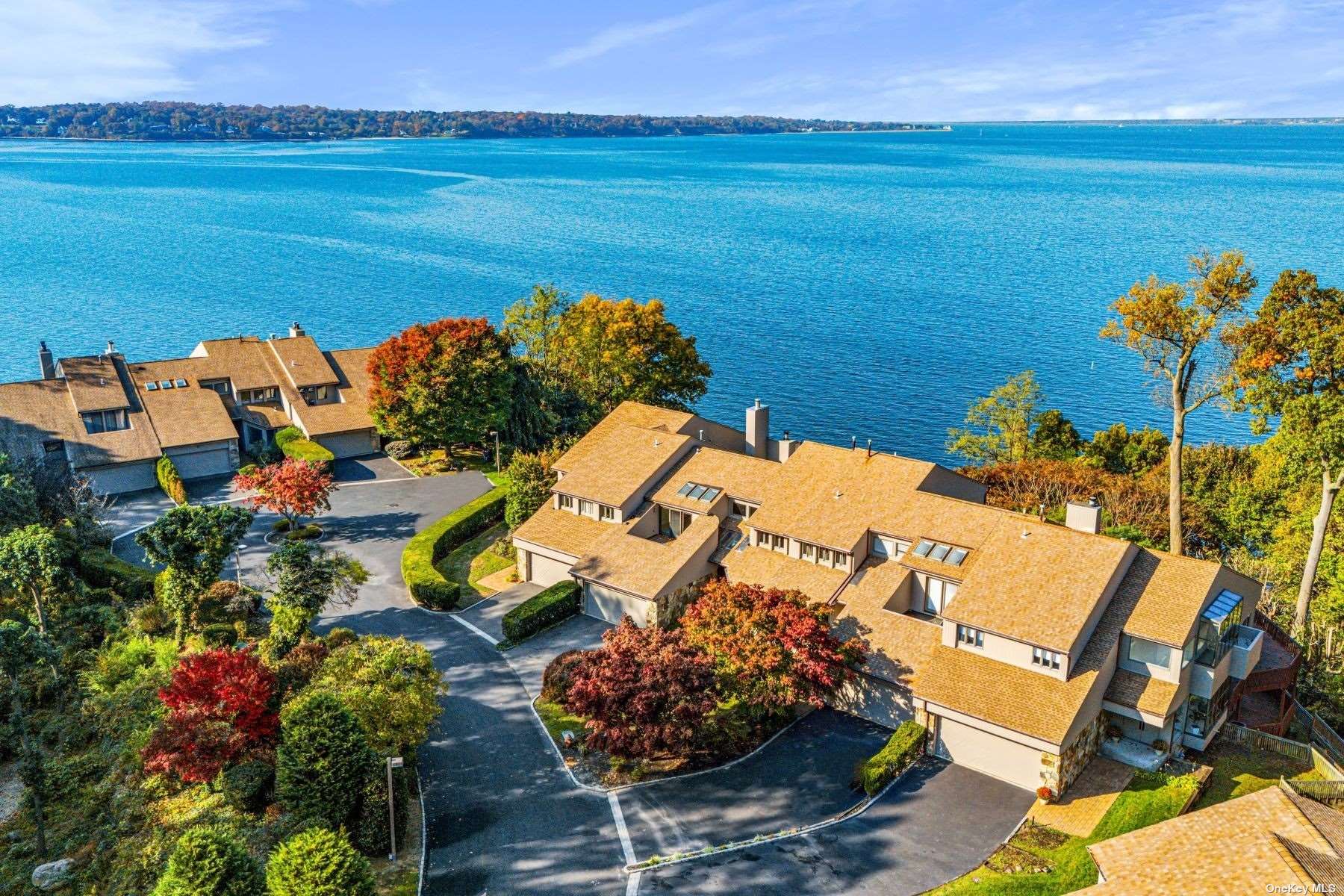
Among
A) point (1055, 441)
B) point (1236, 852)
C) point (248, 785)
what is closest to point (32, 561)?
point (248, 785)

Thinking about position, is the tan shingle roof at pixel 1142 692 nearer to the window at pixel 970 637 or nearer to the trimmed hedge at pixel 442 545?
the window at pixel 970 637

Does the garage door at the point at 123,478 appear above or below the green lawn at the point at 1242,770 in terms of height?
above

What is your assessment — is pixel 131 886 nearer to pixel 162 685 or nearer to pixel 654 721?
pixel 162 685

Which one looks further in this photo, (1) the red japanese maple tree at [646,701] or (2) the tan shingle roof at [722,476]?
(2) the tan shingle roof at [722,476]

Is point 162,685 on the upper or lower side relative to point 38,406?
lower

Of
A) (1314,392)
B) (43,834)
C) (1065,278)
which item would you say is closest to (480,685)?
(43,834)

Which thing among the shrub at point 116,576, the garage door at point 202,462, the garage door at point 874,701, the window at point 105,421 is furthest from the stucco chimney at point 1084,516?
the window at point 105,421
